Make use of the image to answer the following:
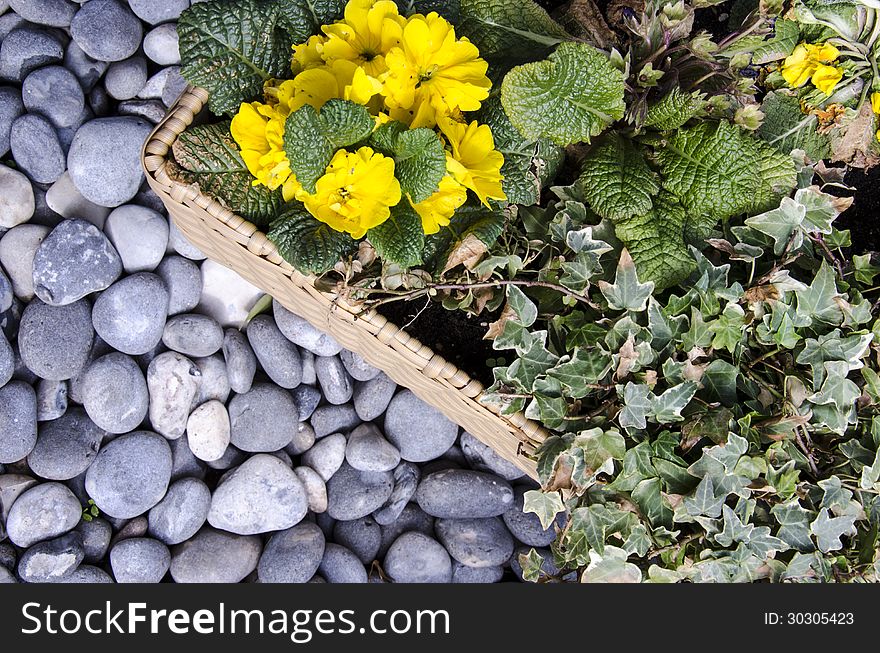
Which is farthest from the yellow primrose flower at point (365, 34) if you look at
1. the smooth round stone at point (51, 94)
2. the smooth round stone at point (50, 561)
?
the smooth round stone at point (50, 561)

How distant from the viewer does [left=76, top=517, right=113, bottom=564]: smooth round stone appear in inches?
65.1

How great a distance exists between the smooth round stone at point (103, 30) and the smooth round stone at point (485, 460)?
1212 mm

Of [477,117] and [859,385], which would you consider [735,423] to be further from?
[477,117]

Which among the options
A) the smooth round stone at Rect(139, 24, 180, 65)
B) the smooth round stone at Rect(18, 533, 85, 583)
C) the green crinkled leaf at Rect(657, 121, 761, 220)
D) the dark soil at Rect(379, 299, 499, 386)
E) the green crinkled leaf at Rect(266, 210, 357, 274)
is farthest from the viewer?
the smooth round stone at Rect(139, 24, 180, 65)

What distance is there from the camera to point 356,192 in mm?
1069

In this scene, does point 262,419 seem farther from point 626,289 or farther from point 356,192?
point 626,289

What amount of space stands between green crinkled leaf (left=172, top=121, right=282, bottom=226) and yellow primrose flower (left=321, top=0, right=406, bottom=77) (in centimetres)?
24

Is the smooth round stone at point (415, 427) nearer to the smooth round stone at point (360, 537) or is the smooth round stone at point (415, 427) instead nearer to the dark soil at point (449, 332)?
the smooth round stone at point (360, 537)

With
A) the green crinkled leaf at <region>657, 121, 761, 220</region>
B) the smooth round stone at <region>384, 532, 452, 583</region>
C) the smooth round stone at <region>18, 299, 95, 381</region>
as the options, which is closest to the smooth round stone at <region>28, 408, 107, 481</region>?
the smooth round stone at <region>18, 299, 95, 381</region>

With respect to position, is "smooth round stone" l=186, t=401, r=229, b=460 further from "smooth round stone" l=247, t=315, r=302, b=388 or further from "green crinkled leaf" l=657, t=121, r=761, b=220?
→ "green crinkled leaf" l=657, t=121, r=761, b=220

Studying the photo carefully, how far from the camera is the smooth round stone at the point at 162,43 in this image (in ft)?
5.54

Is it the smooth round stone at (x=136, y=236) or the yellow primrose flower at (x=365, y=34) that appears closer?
the yellow primrose flower at (x=365, y=34)

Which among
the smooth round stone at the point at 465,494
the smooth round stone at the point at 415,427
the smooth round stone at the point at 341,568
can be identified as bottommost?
the smooth round stone at the point at 341,568
